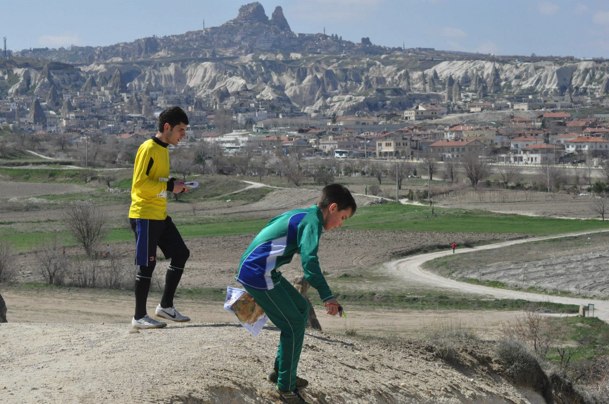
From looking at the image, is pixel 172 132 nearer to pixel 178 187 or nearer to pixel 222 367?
pixel 178 187

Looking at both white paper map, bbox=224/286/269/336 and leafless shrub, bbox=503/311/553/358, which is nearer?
white paper map, bbox=224/286/269/336

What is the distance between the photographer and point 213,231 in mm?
55438

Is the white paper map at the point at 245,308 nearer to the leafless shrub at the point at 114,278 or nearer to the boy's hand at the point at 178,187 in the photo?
the boy's hand at the point at 178,187

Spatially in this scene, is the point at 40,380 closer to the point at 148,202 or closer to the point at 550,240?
the point at 148,202

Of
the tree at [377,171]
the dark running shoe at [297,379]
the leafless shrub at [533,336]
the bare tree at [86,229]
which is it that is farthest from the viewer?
the tree at [377,171]

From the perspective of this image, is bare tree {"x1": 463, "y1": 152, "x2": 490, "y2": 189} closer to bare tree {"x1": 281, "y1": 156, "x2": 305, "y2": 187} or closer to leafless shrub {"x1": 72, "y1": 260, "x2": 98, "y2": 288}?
bare tree {"x1": 281, "y1": 156, "x2": 305, "y2": 187}

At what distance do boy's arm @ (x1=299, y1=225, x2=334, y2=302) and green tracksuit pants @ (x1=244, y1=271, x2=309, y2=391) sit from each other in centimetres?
44

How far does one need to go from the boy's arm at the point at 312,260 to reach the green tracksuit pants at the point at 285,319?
1.46 ft

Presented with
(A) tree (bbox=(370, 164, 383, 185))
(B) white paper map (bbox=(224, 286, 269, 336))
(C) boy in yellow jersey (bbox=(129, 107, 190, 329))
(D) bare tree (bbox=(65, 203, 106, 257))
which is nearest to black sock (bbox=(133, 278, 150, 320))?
(C) boy in yellow jersey (bbox=(129, 107, 190, 329))

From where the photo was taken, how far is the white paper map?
8.55 metres

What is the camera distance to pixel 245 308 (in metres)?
8.59

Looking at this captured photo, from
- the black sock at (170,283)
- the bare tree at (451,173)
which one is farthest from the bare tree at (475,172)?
the black sock at (170,283)

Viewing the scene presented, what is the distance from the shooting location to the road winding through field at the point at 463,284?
30.9 metres

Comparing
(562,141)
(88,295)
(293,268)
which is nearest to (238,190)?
(293,268)
